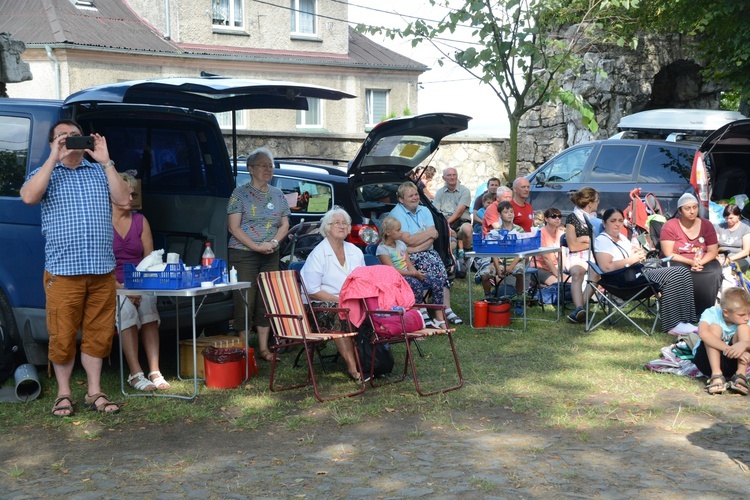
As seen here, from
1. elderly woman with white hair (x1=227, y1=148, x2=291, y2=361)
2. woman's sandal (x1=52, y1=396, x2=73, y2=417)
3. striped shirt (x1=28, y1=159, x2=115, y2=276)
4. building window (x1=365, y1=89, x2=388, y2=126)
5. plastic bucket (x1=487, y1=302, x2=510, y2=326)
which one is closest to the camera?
striped shirt (x1=28, y1=159, x2=115, y2=276)

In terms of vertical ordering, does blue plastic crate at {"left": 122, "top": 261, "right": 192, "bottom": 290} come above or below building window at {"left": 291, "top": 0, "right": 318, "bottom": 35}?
below

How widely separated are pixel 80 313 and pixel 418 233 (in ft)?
13.3

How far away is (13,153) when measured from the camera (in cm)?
668

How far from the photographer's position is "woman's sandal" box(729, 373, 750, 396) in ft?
22.0

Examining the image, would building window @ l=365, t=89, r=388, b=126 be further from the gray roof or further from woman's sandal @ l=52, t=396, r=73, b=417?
woman's sandal @ l=52, t=396, r=73, b=417

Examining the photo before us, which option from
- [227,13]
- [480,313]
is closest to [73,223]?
[480,313]

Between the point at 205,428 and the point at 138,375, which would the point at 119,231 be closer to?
the point at 138,375

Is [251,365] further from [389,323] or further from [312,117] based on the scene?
[312,117]

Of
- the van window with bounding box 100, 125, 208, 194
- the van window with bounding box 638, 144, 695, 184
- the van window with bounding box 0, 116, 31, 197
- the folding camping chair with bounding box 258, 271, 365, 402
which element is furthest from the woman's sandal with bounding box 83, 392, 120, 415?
the van window with bounding box 638, 144, 695, 184

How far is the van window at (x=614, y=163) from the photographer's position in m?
14.0

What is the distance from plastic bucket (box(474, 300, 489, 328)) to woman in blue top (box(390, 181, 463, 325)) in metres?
0.31

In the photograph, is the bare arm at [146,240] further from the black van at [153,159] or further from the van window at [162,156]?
the van window at [162,156]

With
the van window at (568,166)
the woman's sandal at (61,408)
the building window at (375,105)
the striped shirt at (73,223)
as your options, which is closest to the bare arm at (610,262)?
the striped shirt at (73,223)

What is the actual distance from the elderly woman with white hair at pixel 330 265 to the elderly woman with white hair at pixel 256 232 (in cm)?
48
